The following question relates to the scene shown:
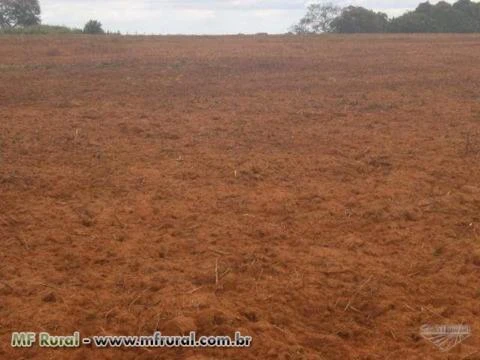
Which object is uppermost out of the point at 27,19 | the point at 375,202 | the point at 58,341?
the point at 27,19

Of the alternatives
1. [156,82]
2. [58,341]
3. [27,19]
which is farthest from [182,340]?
[27,19]

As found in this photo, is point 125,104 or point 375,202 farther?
point 125,104

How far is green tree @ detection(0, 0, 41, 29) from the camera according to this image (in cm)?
3100

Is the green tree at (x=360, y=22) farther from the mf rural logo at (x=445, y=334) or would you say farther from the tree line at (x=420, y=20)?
the mf rural logo at (x=445, y=334)

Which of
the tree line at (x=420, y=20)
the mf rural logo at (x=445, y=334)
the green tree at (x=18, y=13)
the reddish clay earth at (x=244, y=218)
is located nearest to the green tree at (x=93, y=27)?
the green tree at (x=18, y=13)

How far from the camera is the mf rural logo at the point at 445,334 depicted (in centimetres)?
299

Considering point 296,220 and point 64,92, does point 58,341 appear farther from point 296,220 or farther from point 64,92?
point 64,92

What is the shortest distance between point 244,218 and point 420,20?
28.7 m

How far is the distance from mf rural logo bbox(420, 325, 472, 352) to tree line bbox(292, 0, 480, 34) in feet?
94.4

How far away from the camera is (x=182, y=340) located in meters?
2.95

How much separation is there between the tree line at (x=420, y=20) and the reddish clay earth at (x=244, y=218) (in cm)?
2164

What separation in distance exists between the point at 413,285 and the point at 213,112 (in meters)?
5.09

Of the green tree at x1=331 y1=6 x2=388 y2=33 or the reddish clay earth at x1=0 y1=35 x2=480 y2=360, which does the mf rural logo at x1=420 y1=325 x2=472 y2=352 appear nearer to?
the reddish clay earth at x1=0 y1=35 x2=480 y2=360

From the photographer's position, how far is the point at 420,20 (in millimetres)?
29922
